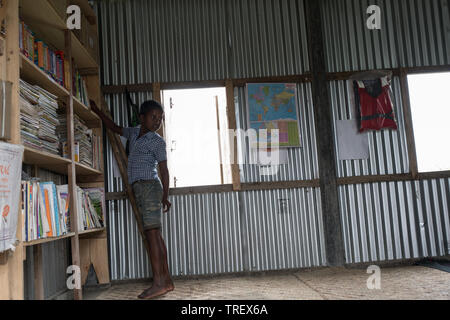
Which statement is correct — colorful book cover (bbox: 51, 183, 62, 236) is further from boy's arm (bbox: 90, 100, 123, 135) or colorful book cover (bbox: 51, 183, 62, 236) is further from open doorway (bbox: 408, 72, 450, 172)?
open doorway (bbox: 408, 72, 450, 172)

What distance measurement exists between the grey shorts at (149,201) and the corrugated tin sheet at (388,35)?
235 centimetres

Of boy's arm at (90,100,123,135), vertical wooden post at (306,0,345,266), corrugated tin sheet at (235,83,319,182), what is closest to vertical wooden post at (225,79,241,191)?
corrugated tin sheet at (235,83,319,182)

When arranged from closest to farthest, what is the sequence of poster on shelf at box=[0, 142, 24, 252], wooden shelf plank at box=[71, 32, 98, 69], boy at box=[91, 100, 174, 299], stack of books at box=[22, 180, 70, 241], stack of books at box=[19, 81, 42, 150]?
poster on shelf at box=[0, 142, 24, 252], stack of books at box=[22, 180, 70, 241], stack of books at box=[19, 81, 42, 150], boy at box=[91, 100, 174, 299], wooden shelf plank at box=[71, 32, 98, 69]

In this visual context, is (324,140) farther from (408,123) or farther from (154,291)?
(154,291)

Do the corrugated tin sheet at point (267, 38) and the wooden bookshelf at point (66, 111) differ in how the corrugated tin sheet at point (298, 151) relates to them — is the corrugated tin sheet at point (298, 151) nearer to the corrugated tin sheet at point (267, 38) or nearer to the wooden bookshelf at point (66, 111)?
the corrugated tin sheet at point (267, 38)

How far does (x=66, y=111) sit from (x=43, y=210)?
1.04 metres

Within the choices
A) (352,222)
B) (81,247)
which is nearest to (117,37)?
(81,247)

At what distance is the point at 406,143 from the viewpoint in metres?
4.16

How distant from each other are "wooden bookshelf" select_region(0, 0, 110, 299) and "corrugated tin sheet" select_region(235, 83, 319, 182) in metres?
1.46

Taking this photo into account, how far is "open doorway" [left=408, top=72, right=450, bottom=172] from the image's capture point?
4.24 metres

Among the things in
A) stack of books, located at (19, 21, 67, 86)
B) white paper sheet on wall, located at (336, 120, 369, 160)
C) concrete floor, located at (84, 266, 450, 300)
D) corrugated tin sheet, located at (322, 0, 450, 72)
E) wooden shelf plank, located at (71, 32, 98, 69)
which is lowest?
concrete floor, located at (84, 266, 450, 300)

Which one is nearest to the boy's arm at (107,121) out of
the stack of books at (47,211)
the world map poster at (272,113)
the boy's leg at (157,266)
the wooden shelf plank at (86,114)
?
the wooden shelf plank at (86,114)

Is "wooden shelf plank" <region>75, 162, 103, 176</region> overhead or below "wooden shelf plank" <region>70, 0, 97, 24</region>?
below

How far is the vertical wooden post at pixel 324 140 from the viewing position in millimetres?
3943
